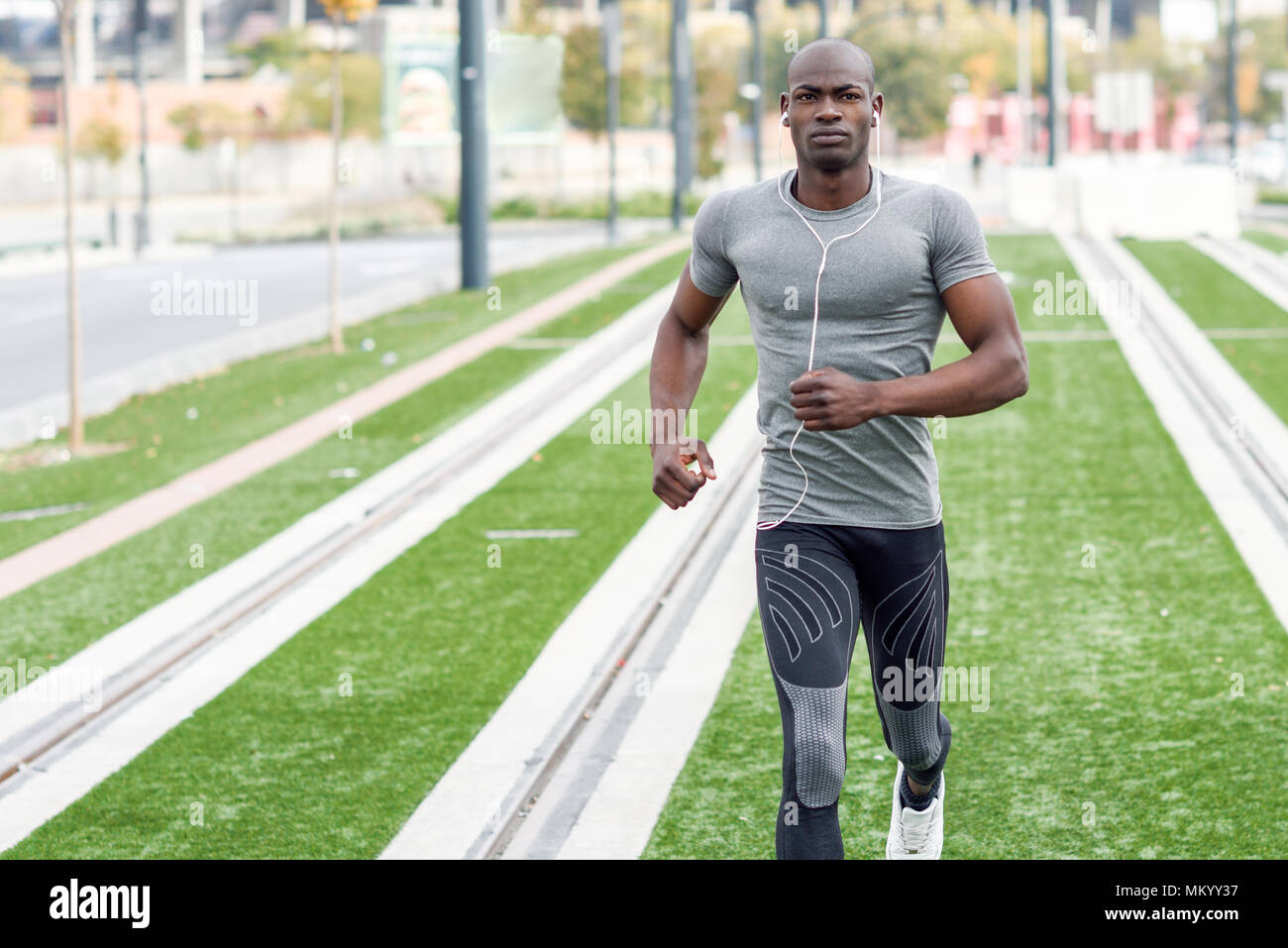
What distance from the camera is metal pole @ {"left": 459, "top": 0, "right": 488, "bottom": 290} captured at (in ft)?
76.7

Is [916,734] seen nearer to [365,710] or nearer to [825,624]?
[825,624]

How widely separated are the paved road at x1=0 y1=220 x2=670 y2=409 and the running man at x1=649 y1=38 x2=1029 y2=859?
13.9m

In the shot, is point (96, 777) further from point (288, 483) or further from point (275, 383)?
point (275, 383)

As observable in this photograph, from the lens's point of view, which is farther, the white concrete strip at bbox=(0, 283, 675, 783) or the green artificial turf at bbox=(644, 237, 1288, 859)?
the white concrete strip at bbox=(0, 283, 675, 783)

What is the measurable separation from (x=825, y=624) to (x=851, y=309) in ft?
2.31

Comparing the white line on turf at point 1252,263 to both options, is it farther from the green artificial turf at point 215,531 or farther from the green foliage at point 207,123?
the green foliage at point 207,123

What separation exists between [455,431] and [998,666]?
684 cm

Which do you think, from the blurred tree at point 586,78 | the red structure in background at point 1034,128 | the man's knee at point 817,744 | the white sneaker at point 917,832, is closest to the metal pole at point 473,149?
the white sneaker at point 917,832

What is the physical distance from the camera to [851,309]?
406 centimetres

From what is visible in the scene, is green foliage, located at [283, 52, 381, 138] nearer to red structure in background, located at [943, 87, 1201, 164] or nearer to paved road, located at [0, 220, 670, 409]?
red structure in background, located at [943, 87, 1201, 164]

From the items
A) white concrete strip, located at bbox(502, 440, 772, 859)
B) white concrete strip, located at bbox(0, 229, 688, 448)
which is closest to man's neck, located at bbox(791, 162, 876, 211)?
A: white concrete strip, located at bbox(502, 440, 772, 859)

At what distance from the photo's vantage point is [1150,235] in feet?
99.7

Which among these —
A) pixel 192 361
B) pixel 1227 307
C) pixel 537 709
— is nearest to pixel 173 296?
pixel 192 361
